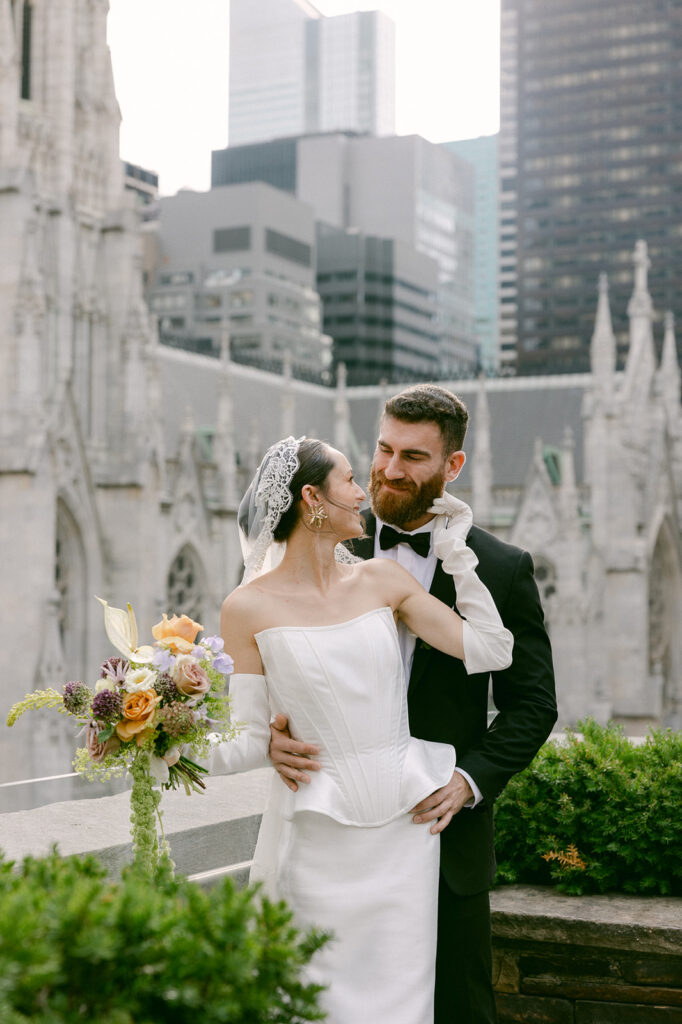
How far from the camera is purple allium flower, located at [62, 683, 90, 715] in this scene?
12.8ft

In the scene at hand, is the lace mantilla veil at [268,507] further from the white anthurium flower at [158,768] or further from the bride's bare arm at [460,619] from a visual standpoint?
the white anthurium flower at [158,768]

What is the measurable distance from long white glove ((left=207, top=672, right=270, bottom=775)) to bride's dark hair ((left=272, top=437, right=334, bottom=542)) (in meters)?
0.52

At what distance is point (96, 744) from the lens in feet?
12.6

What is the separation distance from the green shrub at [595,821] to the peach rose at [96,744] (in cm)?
235

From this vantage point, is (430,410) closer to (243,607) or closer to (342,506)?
(342,506)

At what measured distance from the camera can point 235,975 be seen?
265 centimetres

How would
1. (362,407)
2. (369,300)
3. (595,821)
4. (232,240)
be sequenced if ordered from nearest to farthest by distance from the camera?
1. (595,821)
2. (362,407)
3. (232,240)
4. (369,300)

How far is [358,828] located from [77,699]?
940mm

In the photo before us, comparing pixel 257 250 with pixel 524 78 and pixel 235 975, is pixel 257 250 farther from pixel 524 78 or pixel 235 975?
pixel 235 975

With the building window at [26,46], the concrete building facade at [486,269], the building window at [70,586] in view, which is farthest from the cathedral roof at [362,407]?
the concrete building facade at [486,269]

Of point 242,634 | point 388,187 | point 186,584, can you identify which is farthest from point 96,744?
point 388,187

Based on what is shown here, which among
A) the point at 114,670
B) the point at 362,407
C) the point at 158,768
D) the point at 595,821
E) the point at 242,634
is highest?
the point at 362,407

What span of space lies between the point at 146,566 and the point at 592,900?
23.4 metres

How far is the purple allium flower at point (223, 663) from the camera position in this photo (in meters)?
3.86
